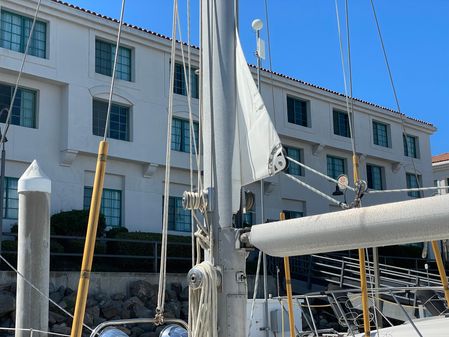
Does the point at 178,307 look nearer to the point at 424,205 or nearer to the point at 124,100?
the point at 124,100

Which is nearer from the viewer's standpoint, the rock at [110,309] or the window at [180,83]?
the rock at [110,309]

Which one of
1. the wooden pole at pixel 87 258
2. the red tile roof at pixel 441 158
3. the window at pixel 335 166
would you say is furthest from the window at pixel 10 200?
the red tile roof at pixel 441 158

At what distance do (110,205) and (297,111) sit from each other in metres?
10.8

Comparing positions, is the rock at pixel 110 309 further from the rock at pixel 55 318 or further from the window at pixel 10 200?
the window at pixel 10 200

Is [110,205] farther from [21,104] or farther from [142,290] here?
[142,290]

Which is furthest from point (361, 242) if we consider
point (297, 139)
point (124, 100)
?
point (297, 139)

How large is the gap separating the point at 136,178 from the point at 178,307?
24.5 ft

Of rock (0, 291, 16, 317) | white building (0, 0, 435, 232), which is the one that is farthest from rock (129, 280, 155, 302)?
white building (0, 0, 435, 232)

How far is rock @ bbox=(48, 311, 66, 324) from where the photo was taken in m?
15.3

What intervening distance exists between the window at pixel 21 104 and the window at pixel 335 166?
14974 mm

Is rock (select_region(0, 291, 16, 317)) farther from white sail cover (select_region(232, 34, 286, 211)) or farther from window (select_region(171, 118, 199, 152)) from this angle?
white sail cover (select_region(232, 34, 286, 211))

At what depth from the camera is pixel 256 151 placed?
16.5 feet

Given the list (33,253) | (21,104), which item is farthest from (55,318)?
(33,253)

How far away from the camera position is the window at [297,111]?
29547 millimetres
